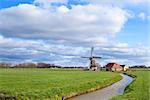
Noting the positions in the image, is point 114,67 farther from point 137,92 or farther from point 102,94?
point 137,92

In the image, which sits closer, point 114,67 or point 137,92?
point 137,92

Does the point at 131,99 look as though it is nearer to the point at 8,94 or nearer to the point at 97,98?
the point at 97,98

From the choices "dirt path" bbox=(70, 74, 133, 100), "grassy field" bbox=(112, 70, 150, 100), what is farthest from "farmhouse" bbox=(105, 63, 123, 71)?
"grassy field" bbox=(112, 70, 150, 100)

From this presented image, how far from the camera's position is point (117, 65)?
138 meters

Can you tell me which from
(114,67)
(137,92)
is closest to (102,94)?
(137,92)

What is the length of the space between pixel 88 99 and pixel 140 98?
5.34m

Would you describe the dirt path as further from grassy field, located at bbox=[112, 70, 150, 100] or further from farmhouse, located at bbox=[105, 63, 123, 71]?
farmhouse, located at bbox=[105, 63, 123, 71]

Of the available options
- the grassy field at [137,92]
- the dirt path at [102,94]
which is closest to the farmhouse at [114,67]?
the dirt path at [102,94]

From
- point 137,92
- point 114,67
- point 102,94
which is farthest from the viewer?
point 114,67

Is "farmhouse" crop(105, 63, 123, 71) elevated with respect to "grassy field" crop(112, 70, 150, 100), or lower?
elevated

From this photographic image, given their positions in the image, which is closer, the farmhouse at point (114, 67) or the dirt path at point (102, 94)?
the dirt path at point (102, 94)

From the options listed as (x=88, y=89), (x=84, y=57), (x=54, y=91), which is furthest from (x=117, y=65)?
(x=54, y=91)

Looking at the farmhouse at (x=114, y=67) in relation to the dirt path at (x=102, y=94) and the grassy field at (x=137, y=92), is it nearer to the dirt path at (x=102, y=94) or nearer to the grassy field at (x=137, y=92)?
the dirt path at (x=102, y=94)

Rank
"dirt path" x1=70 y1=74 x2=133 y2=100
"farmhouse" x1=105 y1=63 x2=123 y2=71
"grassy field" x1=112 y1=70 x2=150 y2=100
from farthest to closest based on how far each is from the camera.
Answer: "farmhouse" x1=105 y1=63 x2=123 y2=71 < "dirt path" x1=70 y1=74 x2=133 y2=100 < "grassy field" x1=112 y1=70 x2=150 y2=100
